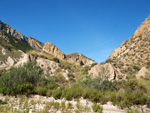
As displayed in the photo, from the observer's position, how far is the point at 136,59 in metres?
25.8

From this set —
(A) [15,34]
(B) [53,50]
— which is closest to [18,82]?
(B) [53,50]

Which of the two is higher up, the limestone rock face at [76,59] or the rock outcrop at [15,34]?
the rock outcrop at [15,34]

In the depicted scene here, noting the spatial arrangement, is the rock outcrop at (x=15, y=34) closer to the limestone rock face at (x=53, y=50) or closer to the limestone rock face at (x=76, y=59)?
the limestone rock face at (x=53, y=50)

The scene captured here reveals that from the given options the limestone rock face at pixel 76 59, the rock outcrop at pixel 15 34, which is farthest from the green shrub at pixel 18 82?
the rock outcrop at pixel 15 34

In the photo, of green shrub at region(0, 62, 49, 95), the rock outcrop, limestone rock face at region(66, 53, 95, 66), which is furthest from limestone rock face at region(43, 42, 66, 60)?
the rock outcrop

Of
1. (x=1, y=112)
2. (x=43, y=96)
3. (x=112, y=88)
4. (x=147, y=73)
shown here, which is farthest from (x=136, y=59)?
(x=1, y=112)

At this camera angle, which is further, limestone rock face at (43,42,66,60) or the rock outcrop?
the rock outcrop

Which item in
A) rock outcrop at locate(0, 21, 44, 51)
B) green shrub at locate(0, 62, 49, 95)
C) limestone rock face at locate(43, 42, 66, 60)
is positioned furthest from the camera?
rock outcrop at locate(0, 21, 44, 51)

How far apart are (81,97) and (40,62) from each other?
1368 cm

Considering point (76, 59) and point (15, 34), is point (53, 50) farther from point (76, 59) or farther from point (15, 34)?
point (15, 34)

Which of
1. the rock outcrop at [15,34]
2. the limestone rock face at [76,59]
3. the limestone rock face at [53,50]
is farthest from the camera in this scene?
the rock outcrop at [15,34]

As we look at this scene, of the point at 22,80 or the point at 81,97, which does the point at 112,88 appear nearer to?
the point at 81,97

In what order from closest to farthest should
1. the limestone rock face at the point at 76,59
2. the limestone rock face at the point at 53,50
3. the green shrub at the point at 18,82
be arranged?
the green shrub at the point at 18,82 < the limestone rock face at the point at 53,50 < the limestone rock face at the point at 76,59

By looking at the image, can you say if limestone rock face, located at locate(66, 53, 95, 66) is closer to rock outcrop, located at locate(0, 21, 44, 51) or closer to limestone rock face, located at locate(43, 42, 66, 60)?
limestone rock face, located at locate(43, 42, 66, 60)
